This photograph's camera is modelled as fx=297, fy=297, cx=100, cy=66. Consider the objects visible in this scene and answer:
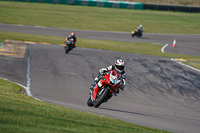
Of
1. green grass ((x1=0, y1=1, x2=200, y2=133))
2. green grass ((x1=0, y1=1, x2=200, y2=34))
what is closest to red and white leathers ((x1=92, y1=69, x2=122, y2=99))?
green grass ((x1=0, y1=1, x2=200, y2=133))

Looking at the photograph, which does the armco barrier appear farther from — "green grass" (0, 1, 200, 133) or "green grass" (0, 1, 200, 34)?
"green grass" (0, 1, 200, 133)

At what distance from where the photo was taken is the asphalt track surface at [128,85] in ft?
31.2

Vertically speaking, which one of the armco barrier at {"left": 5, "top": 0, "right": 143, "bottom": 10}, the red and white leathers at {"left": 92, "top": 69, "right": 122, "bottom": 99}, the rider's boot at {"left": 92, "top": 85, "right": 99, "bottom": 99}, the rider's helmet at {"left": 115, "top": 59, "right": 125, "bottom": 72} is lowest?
the rider's boot at {"left": 92, "top": 85, "right": 99, "bottom": 99}

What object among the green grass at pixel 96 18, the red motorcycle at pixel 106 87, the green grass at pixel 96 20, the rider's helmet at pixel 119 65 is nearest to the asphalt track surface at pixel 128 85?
the red motorcycle at pixel 106 87

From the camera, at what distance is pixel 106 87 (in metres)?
9.36

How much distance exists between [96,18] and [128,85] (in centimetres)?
3388

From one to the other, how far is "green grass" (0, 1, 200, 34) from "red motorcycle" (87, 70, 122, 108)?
30.6 metres

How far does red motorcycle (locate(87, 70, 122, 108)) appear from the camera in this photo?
30.4ft

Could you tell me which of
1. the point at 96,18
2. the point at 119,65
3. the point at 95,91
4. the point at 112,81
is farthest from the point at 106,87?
the point at 96,18

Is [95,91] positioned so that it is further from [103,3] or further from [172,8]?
[172,8]

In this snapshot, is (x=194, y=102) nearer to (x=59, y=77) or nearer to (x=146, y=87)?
(x=146, y=87)

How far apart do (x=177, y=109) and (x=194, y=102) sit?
1.47 meters

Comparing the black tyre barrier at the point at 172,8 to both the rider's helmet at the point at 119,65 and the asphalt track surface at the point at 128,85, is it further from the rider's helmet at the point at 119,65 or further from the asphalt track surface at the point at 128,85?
the rider's helmet at the point at 119,65

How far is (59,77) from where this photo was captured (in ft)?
47.7
